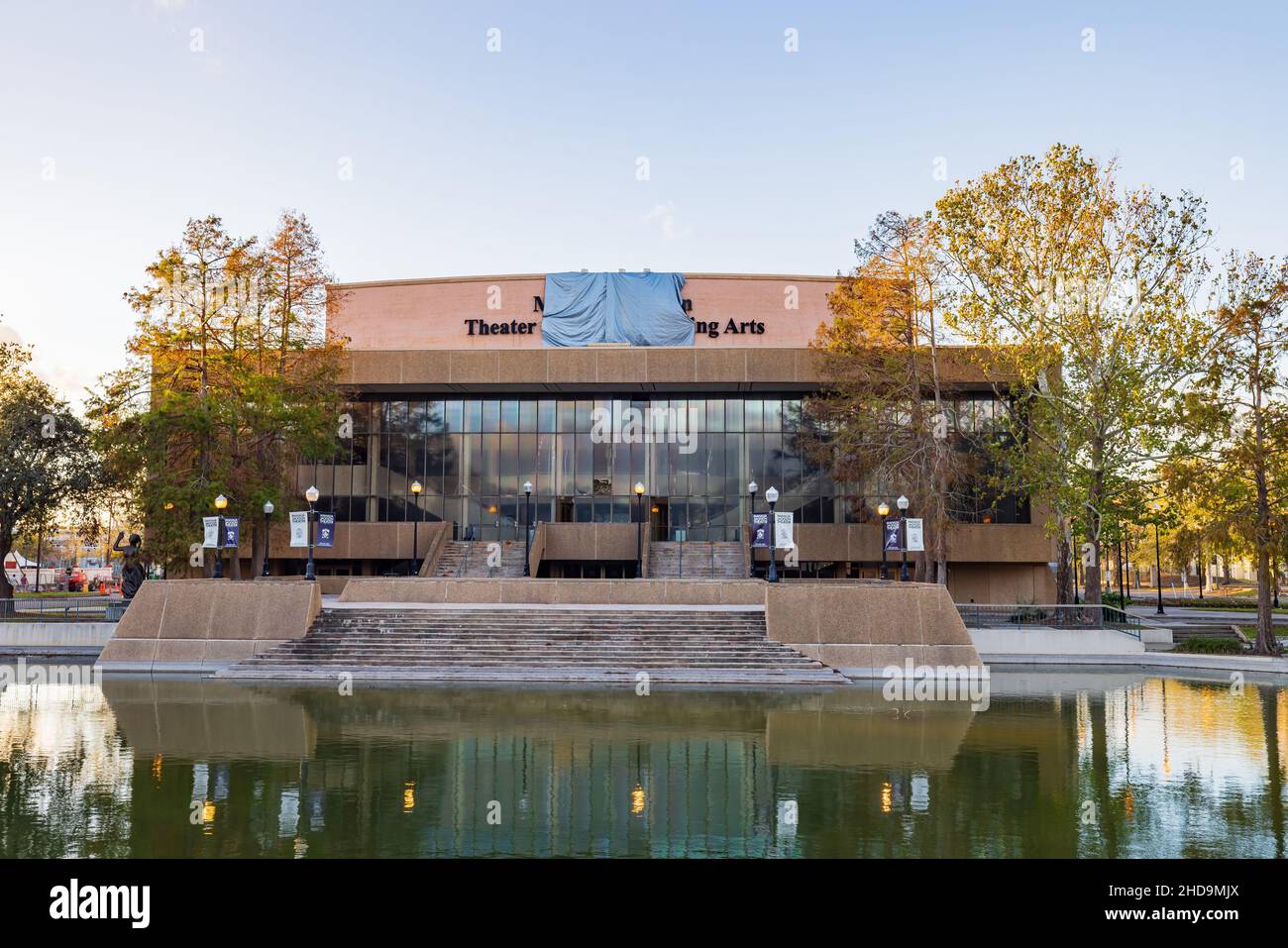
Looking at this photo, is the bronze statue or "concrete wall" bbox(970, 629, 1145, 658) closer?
"concrete wall" bbox(970, 629, 1145, 658)

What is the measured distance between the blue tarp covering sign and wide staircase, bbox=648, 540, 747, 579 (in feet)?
35.4

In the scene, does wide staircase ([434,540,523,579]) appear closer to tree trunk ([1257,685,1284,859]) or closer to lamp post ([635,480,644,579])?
lamp post ([635,480,644,579])

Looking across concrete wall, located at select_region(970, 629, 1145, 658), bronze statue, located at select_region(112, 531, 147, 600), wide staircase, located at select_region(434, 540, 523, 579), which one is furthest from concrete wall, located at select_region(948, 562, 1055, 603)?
bronze statue, located at select_region(112, 531, 147, 600)

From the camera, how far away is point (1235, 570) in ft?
436

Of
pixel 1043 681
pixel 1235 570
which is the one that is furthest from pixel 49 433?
pixel 1235 570

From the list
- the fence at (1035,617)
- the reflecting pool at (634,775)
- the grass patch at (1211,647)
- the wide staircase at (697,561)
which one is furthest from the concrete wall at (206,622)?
the grass patch at (1211,647)

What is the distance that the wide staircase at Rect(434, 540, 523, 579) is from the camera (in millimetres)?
39062

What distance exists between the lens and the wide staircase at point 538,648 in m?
23.4

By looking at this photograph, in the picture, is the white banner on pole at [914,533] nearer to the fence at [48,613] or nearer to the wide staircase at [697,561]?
the wide staircase at [697,561]

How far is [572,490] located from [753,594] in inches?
708

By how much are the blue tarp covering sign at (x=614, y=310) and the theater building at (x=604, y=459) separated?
7 cm

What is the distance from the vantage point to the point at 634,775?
13.2 meters

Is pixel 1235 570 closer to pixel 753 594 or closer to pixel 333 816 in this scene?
pixel 753 594

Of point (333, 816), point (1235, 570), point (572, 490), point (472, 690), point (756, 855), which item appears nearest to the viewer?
point (756, 855)
